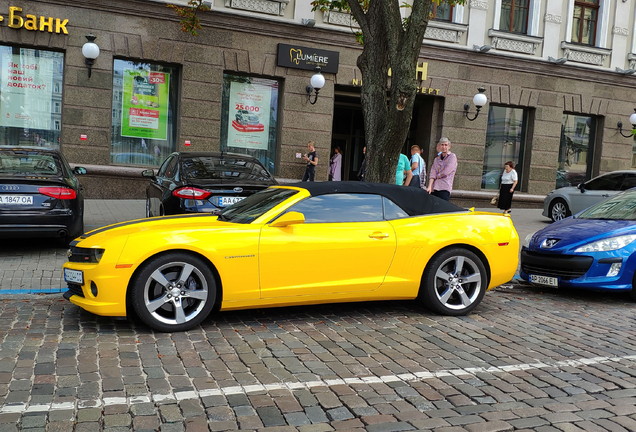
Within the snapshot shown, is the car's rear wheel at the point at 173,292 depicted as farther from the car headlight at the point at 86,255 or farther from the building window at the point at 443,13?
the building window at the point at 443,13

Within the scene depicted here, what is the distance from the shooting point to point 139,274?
5332mm

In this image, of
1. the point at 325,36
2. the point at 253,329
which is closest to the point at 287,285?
the point at 253,329

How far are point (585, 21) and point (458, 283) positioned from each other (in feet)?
58.9

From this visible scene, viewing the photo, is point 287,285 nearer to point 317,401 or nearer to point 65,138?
point 317,401

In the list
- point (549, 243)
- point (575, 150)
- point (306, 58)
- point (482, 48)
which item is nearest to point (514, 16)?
point (482, 48)

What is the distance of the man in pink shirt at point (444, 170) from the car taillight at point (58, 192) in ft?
20.1

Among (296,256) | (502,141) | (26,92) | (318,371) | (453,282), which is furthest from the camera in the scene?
(502,141)

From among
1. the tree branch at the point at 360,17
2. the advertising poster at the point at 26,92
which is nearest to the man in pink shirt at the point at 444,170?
the tree branch at the point at 360,17

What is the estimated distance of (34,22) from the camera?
15.3 m

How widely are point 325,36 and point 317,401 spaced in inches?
597

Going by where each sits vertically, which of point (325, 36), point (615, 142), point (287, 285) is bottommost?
point (287, 285)

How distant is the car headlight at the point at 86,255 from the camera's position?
536 cm

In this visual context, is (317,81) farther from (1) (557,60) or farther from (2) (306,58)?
(1) (557,60)

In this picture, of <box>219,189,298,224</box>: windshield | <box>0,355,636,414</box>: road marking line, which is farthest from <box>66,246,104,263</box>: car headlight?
<box>0,355,636,414</box>: road marking line
